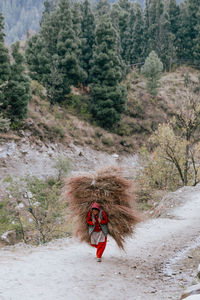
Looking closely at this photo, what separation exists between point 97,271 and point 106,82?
29243 millimetres

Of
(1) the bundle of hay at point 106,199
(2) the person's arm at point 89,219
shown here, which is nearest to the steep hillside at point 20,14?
(1) the bundle of hay at point 106,199

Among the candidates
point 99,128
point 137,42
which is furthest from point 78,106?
point 137,42

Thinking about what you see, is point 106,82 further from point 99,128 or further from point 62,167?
point 62,167

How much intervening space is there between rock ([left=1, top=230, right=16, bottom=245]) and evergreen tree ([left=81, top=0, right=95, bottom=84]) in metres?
24.9

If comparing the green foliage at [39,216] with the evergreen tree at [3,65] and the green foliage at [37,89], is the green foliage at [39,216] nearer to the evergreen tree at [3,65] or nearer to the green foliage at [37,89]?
the evergreen tree at [3,65]

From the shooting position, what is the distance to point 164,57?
51594 millimetres

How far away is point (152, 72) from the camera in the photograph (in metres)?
39.9

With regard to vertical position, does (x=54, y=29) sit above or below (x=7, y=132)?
above

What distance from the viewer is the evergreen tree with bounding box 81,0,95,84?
3700cm

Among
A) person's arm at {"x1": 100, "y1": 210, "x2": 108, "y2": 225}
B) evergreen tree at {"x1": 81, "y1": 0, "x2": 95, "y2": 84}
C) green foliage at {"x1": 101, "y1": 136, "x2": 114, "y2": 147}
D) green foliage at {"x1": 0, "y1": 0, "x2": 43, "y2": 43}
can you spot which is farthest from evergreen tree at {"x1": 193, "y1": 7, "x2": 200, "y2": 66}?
green foliage at {"x1": 0, "y1": 0, "x2": 43, "y2": 43}

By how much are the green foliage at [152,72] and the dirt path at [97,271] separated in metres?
33.3

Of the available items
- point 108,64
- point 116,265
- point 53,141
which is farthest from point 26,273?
point 108,64

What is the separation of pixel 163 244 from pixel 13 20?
635 feet

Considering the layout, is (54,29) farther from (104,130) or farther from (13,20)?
(13,20)
